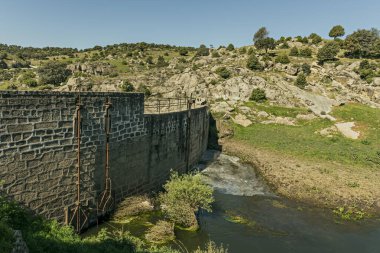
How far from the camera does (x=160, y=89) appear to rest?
2229 inches

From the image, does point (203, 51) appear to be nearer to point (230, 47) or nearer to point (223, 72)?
point (230, 47)

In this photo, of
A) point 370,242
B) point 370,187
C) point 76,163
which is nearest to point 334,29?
point 370,187

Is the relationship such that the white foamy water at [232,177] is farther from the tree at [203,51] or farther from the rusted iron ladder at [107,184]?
the tree at [203,51]

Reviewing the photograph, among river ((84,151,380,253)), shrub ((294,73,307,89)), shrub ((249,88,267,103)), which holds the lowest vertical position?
river ((84,151,380,253))

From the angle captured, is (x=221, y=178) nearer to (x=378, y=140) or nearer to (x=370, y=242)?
(x=370, y=242)

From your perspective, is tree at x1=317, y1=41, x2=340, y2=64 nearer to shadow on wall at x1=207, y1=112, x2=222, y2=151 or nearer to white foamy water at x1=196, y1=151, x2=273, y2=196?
shadow on wall at x1=207, y1=112, x2=222, y2=151

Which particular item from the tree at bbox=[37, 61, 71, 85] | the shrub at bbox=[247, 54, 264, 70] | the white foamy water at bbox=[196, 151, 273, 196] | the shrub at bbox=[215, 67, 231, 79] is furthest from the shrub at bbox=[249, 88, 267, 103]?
the tree at bbox=[37, 61, 71, 85]

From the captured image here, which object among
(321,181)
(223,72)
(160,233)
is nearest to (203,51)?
(223,72)

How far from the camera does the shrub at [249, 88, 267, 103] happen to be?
5166 cm

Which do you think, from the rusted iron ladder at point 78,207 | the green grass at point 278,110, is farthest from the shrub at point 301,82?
the rusted iron ladder at point 78,207

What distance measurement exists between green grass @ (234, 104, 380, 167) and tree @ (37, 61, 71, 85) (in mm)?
37495

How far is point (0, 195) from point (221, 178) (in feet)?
61.0

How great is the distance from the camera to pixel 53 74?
6150 centimetres

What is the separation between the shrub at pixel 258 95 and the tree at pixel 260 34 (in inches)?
1623
